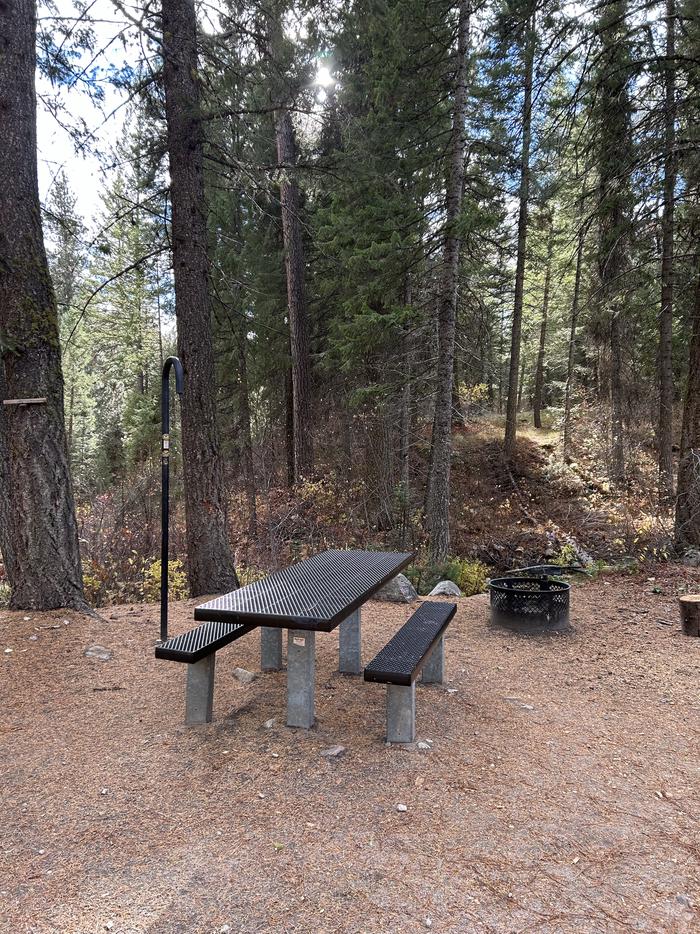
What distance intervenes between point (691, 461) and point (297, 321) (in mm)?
8409

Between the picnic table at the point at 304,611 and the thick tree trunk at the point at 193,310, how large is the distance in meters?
2.28

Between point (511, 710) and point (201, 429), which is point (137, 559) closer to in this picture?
point (201, 429)

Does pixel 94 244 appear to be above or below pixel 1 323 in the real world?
above

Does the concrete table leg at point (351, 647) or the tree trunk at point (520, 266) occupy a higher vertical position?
the tree trunk at point (520, 266)

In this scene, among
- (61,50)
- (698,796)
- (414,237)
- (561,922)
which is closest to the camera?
(561,922)

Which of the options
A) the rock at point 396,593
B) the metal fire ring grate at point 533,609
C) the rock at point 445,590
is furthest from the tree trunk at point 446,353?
the metal fire ring grate at point 533,609

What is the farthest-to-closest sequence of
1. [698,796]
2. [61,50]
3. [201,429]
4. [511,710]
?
[201,429] < [61,50] < [511,710] < [698,796]

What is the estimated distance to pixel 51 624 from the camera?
4.73 meters

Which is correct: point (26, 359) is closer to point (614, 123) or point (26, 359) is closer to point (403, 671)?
point (403, 671)

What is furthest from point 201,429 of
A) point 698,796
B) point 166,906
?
point 698,796

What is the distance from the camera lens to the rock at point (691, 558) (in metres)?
7.11

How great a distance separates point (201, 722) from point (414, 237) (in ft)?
25.5

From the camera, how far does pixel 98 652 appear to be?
176 inches

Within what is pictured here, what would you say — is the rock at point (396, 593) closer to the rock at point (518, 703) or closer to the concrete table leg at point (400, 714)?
the rock at point (518, 703)
